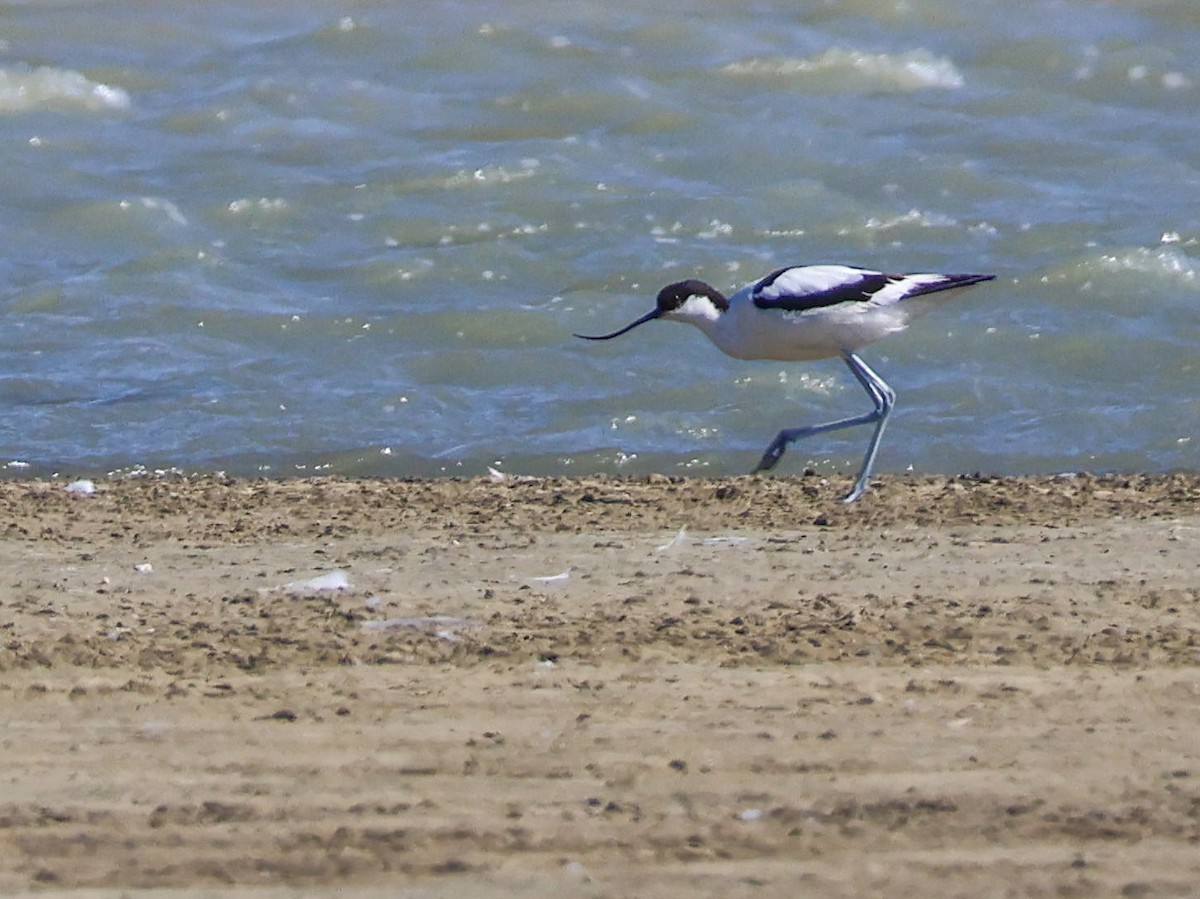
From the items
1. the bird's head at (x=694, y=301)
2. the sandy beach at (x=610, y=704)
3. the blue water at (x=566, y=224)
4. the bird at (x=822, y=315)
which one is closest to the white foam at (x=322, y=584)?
the sandy beach at (x=610, y=704)

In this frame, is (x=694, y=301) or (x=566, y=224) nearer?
(x=694, y=301)

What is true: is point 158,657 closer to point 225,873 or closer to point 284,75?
point 225,873

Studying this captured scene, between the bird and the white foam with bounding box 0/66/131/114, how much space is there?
30.6ft

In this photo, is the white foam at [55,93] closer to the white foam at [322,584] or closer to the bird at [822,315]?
the bird at [822,315]

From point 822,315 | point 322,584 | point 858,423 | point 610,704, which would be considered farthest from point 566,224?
point 610,704

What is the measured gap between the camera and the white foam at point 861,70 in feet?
56.6

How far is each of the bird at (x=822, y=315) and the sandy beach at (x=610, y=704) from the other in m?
1.20

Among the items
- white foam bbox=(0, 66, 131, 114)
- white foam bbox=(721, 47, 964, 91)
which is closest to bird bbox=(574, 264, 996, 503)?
white foam bbox=(721, 47, 964, 91)

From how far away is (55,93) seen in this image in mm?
17359

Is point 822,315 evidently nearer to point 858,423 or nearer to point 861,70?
point 858,423

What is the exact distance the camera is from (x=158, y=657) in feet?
19.6

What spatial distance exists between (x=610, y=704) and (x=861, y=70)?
12649 millimetres

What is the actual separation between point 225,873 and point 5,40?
15.8m

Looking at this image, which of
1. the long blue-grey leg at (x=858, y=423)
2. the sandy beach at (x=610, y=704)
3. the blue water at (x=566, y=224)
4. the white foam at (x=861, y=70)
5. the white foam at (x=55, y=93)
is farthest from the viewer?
the white foam at (x=861, y=70)
